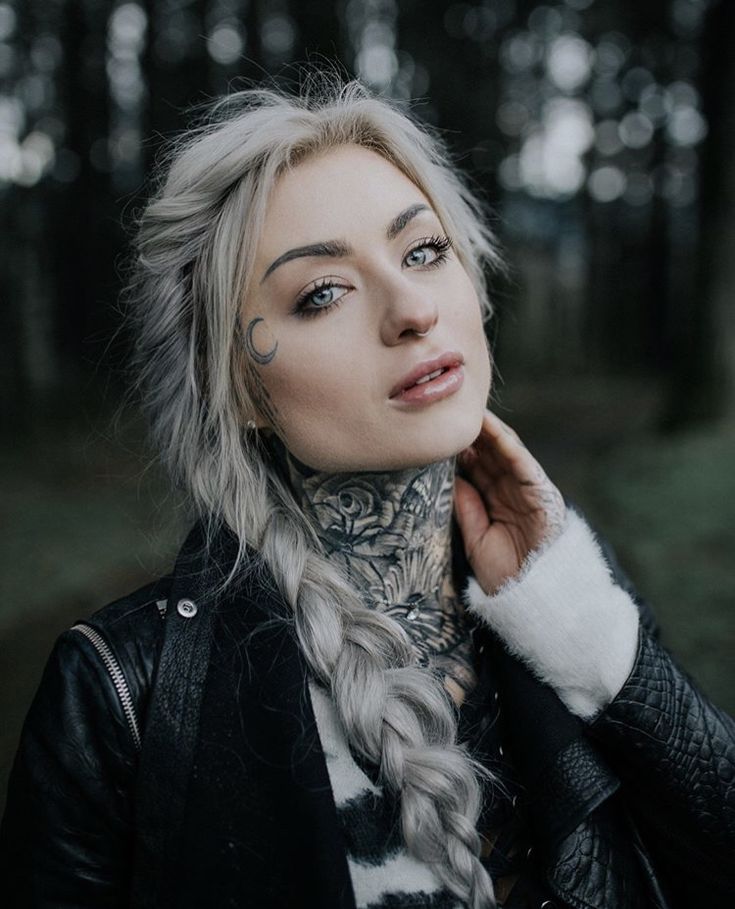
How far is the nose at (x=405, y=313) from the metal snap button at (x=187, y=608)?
29.0 inches

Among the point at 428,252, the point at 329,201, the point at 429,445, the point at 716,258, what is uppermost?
the point at 329,201

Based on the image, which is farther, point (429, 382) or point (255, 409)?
point (255, 409)

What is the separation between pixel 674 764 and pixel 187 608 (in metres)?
1.19

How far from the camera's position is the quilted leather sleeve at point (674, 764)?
1861 mm

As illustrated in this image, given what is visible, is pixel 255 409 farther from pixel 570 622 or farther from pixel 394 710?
pixel 570 622

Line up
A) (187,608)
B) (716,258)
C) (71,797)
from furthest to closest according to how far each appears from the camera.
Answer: (716,258)
(187,608)
(71,797)

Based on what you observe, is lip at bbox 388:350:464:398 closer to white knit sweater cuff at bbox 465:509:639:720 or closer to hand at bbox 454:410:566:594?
hand at bbox 454:410:566:594

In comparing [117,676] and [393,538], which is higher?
[393,538]

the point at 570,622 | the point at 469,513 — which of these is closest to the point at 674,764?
the point at 570,622

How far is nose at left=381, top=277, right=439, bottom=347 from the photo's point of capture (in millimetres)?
1787

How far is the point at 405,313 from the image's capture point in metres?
1.78

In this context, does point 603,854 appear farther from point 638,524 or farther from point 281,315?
point 638,524

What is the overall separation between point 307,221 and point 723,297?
8.74 m

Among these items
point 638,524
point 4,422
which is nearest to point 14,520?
point 4,422
